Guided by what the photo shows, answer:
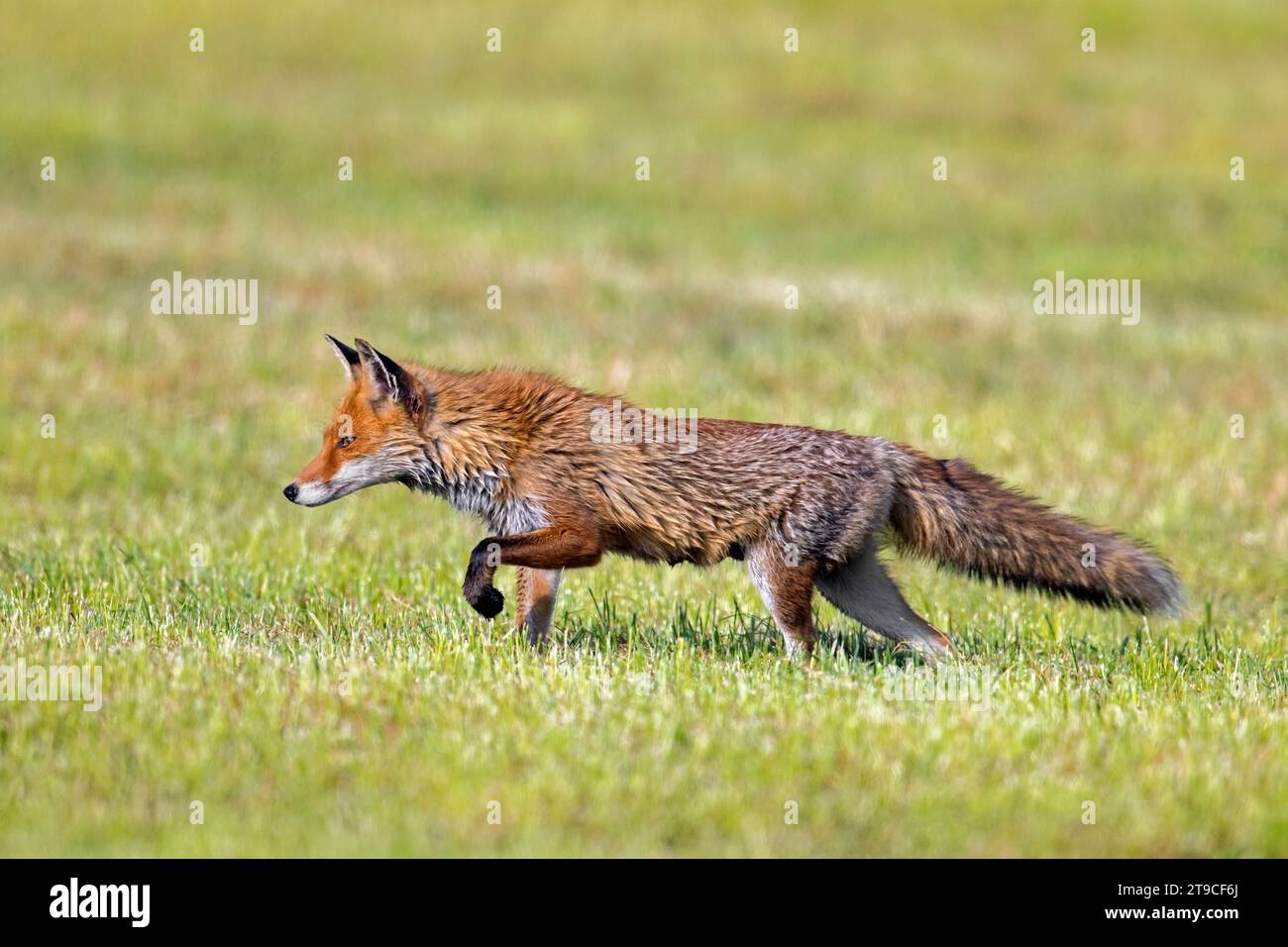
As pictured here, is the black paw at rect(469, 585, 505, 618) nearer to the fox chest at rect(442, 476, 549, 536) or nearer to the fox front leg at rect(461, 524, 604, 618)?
the fox front leg at rect(461, 524, 604, 618)

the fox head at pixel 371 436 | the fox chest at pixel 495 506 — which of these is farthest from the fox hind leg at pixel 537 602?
the fox head at pixel 371 436

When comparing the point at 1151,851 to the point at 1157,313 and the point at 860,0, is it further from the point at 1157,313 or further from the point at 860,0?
the point at 860,0

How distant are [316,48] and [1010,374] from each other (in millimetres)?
22074

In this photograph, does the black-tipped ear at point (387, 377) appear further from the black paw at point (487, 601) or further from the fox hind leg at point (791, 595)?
the fox hind leg at point (791, 595)

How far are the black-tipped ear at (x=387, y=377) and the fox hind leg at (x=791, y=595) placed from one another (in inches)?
82.0

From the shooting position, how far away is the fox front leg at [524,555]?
8.02 metres

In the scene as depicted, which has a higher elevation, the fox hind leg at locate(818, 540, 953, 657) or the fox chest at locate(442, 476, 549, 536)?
the fox chest at locate(442, 476, 549, 536)

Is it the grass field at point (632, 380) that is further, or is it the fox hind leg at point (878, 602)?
the fox hind leg at point (878, 602)

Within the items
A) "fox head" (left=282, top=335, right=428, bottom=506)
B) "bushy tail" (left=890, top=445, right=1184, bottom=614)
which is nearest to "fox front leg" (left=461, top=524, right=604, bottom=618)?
"fox head" (left=282, top=335, right=428, bottom=506)

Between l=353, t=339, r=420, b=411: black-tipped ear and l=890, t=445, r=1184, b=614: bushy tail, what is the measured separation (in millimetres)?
2684

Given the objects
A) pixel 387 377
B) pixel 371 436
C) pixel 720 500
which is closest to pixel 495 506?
pixel 371 436

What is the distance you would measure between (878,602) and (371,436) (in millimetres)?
2910

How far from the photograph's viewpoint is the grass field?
632 centimetres

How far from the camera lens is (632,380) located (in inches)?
619
